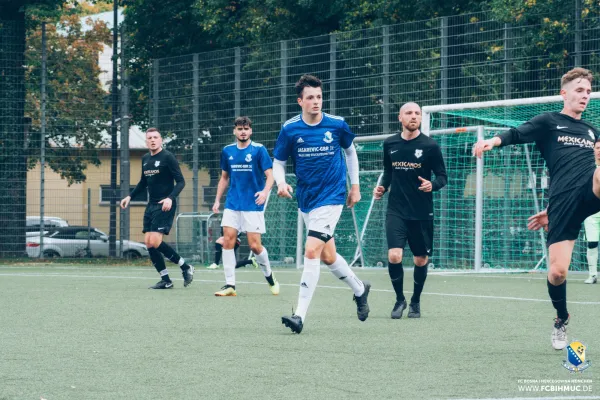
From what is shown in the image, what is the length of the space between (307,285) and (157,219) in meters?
5.35

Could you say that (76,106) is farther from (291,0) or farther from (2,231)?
(291,0)

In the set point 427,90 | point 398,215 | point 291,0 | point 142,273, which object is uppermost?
point 291,0

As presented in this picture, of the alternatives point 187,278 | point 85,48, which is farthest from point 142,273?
point 85,48

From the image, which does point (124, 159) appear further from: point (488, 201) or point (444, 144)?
point (488, 201)

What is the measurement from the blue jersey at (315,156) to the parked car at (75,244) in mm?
13989

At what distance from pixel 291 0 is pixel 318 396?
20565mm

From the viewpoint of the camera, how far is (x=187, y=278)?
14.0 metres

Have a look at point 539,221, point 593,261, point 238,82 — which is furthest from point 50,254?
Result: point 539,221

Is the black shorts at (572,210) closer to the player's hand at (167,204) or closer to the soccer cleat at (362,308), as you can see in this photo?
the soccer cleat at (362,308)

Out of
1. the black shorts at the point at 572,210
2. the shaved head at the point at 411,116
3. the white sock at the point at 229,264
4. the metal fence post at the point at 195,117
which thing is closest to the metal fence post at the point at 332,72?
the metal fence post at the point at 195,117

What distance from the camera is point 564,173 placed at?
7.21 m

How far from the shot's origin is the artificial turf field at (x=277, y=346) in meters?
5.67

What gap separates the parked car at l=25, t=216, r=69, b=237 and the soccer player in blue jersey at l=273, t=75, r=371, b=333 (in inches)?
541

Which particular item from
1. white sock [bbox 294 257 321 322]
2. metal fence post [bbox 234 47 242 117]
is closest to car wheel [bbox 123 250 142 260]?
metal fence post [bbox 234 47 242 117]
